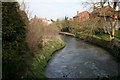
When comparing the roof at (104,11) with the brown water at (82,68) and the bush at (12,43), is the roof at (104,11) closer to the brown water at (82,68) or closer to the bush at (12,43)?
the brown water at (82,68)

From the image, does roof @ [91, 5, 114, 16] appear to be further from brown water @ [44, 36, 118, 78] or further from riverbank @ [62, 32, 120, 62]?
brown water @ [44, 36, 118, 78]

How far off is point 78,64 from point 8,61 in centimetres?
1006

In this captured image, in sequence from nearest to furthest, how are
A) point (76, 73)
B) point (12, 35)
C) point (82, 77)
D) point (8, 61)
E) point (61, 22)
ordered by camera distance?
point (8, 61)
point (12, 35)
point (82, 77)
point (76, 73)
point (61, 22)

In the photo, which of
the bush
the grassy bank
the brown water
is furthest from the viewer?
the brown water

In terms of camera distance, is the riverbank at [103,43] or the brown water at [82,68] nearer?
the brown water at [82,68]

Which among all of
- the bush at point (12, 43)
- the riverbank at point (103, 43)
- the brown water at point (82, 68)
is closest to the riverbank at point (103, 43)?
the riverbank at point (103, 43)

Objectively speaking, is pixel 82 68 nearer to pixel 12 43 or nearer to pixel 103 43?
pixel 12 43

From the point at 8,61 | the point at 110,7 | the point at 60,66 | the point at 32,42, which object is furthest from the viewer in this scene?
the point at 110,7

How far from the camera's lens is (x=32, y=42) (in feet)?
61.4

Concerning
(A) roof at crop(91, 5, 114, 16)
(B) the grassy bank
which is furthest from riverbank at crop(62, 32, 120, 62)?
(B) the grassy bank

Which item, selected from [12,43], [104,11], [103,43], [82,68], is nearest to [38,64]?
[82,68]

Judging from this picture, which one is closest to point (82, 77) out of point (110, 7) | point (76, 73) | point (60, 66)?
point (76, 73)

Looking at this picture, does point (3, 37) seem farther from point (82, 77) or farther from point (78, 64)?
point (78, 64)

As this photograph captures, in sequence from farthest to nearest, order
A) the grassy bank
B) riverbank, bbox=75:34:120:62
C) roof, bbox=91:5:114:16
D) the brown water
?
Answer: 1. riverbank, bbox=75:34:120:62
2. roof, bbox=91:5:114:16
3. the brown water
4. the grassy bank
